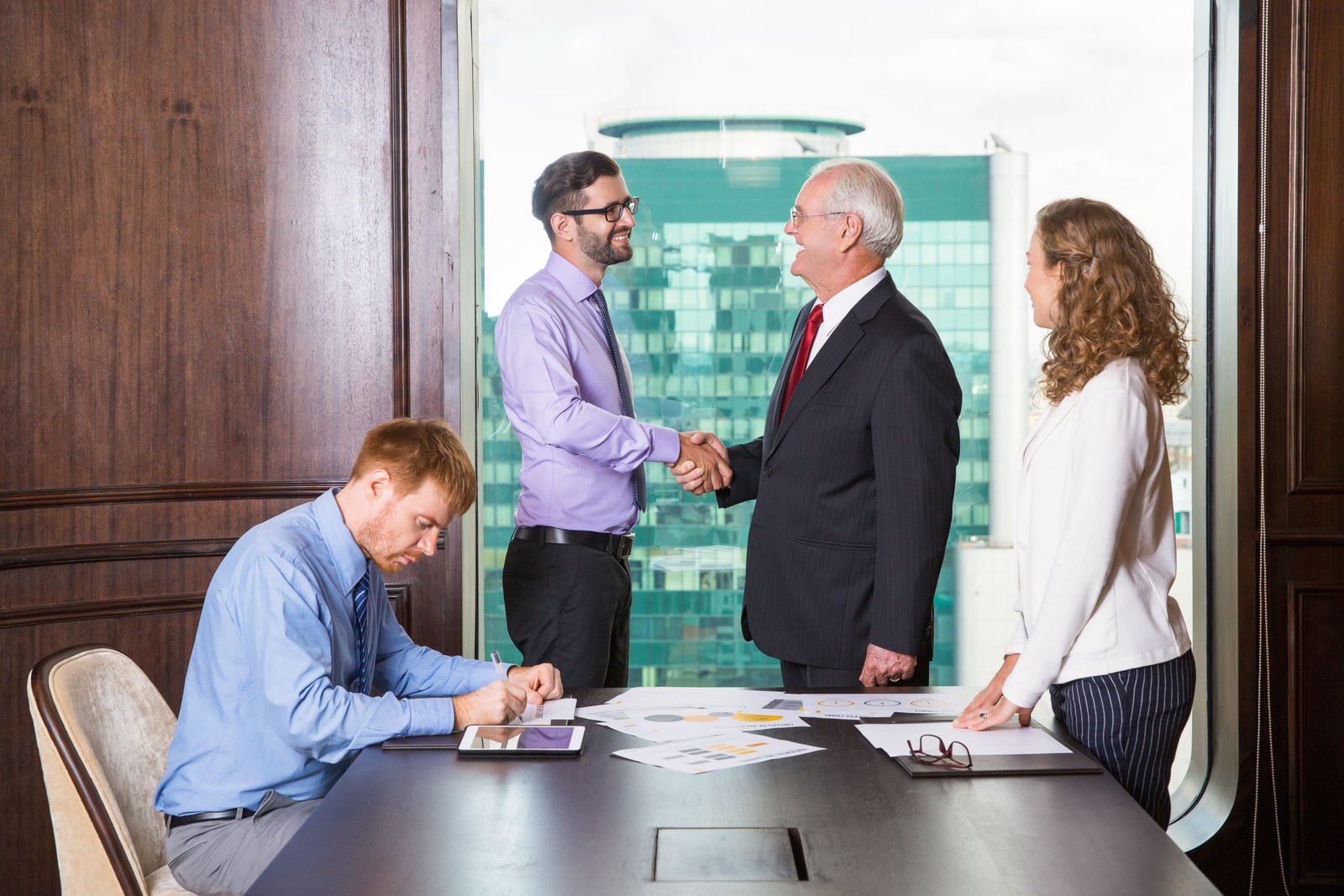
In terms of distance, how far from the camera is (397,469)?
195cm

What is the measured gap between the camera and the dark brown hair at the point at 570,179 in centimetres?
305

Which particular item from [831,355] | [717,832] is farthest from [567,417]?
[717,832]

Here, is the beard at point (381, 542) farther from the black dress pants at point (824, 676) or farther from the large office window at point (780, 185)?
the large office window at point (780, 185)

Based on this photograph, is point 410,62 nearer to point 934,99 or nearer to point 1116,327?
point 934,99

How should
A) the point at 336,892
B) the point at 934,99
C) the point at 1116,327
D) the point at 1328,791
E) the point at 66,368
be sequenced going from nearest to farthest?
the point at 336,892 < the point at 1116,327 < the point at 66,368 < the point at 1328,791 < the point at 934,99

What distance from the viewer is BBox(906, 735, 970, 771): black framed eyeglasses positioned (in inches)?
65.0

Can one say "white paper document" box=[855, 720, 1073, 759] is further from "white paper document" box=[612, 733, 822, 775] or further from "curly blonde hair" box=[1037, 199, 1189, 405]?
"curly blonde hair" box=[1037, 199, 1189, 405]

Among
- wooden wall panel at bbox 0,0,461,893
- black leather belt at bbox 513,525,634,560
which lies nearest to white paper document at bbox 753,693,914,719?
black leather belt at bbox 513,525,634,560

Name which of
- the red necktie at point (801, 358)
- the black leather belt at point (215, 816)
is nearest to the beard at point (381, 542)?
the black leather belt at point (215, 816)

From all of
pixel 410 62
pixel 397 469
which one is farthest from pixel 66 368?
pixel 397 469

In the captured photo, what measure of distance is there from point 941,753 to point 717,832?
0.44 meters

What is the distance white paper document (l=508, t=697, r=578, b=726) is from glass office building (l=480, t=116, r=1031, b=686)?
176cm

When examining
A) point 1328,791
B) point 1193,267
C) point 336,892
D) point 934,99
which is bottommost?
point 1328,791

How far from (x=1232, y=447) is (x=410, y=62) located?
2623mm
